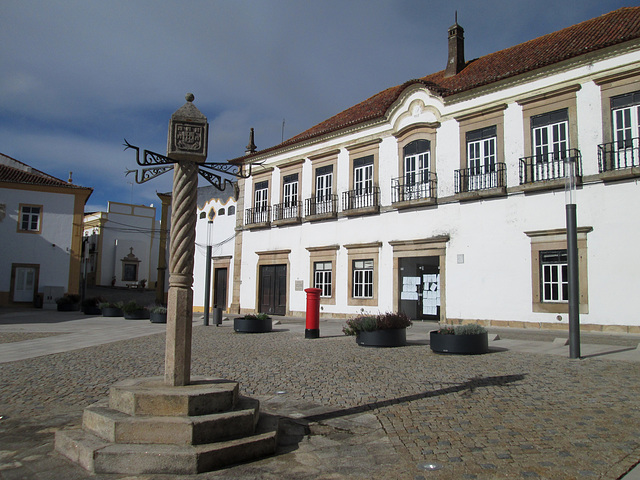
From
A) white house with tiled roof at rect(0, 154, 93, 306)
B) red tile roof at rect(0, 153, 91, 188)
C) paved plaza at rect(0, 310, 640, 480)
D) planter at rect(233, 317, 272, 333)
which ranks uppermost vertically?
red tile roof at rect(0, 153, 91, 188)

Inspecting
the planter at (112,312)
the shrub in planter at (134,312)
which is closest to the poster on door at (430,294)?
the shrub in planter at (134,312)

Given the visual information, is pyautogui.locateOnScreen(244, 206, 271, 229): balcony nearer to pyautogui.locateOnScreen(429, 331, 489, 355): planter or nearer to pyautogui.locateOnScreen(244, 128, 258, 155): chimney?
pyautogui.locateOnScreen(244, 128, 258, 155): chimney

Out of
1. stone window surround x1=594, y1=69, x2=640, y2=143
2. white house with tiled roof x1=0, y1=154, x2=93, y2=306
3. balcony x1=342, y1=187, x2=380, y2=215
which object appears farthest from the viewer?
white house with tiled roof x1=0, y1=154, x2=93, y2=306

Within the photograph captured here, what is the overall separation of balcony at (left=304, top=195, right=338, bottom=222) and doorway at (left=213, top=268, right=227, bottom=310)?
A: 665 centimetres

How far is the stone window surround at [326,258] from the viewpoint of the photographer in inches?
798

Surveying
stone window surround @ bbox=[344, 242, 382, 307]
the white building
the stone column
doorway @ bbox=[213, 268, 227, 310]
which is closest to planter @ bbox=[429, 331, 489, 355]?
the stone column

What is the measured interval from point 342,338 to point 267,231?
1197 centimetres

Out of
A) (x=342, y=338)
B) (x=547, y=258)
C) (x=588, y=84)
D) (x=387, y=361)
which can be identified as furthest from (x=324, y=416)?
(x=588, y=84)

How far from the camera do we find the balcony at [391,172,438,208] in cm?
1723

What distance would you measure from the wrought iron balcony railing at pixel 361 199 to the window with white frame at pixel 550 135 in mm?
5947

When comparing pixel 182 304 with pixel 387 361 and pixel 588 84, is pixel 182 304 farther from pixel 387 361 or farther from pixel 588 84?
pixel 588 84

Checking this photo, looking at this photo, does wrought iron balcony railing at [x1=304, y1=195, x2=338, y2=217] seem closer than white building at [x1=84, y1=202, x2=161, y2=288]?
Yes

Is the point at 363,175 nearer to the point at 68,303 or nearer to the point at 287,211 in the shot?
the point at 287,211

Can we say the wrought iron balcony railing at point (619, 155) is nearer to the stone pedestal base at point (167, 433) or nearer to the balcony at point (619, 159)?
the balcony at point (619, 159)
